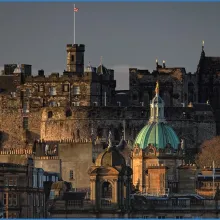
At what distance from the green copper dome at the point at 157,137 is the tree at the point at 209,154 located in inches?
263

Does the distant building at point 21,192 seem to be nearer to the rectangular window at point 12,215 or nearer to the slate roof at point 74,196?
the rectangular window at point 12,215

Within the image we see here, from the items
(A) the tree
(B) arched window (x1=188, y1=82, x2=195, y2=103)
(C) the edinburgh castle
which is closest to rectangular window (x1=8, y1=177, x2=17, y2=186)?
(A) the tree

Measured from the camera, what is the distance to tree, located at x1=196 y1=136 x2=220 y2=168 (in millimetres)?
133000

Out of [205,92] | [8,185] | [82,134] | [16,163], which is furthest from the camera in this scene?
[205,92]

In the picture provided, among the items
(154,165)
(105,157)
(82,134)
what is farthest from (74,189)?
(82,134)

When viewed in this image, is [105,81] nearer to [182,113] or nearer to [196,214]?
[182,113]

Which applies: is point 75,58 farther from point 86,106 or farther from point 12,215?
point 12,215

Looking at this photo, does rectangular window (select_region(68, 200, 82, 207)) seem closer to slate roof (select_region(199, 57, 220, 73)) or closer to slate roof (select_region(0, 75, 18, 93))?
slate roof (select_region(0, 75, 18, 93))

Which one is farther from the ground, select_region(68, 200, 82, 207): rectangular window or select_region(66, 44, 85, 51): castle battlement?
select_region(66, 44, 85, 51): castle battlement

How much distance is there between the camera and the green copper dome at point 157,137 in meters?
122

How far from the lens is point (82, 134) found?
485 ft

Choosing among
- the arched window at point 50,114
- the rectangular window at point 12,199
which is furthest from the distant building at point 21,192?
the arched window at point 50,114

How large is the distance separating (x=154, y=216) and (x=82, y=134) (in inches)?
1628

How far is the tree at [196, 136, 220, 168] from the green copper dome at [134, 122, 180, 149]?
6.68 meters
